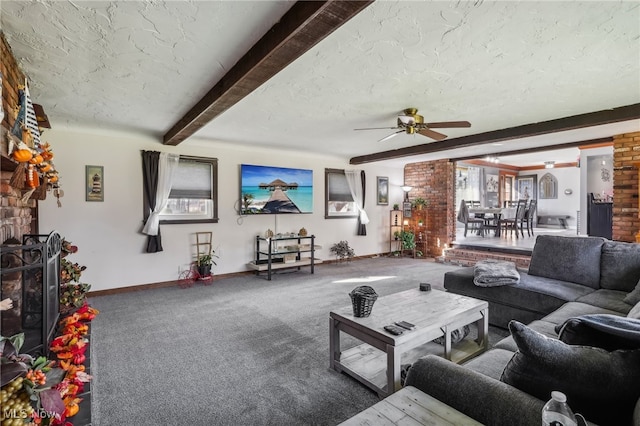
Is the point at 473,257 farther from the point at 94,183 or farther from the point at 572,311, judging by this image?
the point at 94,183

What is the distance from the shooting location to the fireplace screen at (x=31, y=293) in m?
1.90

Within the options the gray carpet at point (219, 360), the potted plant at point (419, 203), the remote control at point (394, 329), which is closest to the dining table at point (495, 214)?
the potted plant at point (419, 203)

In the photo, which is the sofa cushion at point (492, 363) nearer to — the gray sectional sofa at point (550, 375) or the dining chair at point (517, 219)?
the gray sectional sofa at point (550, 375)

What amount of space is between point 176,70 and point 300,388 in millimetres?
2566

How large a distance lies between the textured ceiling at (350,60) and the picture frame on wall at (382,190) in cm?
373

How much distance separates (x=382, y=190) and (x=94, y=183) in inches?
226

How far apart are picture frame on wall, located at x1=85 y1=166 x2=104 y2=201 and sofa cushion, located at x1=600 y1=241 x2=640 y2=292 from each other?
6.06 metres

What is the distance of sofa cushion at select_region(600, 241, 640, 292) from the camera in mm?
2902

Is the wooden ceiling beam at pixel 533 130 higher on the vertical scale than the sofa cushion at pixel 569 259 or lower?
higher

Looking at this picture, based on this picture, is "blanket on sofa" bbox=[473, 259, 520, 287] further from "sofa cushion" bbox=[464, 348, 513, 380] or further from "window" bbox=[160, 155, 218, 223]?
"window" bbox=[160, 155, 218, 223]

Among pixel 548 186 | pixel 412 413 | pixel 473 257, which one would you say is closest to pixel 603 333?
pixel 412 413

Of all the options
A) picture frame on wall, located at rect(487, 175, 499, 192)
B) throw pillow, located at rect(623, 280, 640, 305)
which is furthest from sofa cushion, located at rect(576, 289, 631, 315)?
picture frame on wall, located at rect(487, 175, 499, 192)

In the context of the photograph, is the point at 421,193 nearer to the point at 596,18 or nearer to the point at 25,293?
the point at 596,18

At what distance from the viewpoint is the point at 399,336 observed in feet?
6.39
